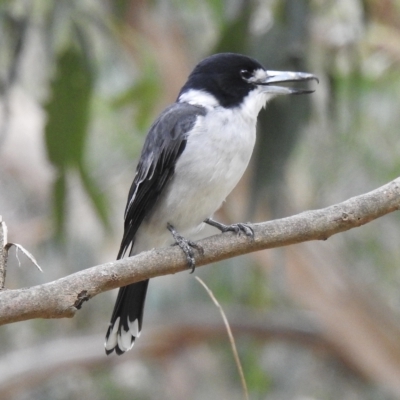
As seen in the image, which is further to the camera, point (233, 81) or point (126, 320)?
point (233, 81)

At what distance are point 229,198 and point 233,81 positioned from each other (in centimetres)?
170

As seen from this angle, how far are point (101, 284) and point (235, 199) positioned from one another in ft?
8.87

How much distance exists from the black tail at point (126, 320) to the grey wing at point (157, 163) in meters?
0.14

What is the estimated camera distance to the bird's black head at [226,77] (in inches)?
104

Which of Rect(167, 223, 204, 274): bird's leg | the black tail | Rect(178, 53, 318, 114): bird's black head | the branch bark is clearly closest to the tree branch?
the branch bark

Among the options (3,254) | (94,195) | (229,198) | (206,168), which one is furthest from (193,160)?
(229,198)

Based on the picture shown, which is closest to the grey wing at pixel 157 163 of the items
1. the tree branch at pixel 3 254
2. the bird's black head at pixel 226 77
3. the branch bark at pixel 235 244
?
the bird's black head at pixel 226 77

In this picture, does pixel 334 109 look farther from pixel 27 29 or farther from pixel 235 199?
pixel 27 29

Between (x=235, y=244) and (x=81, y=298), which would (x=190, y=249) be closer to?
(x=235, y=244)

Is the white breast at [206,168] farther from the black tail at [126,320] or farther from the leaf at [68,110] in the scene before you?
the leaf at [68,110]

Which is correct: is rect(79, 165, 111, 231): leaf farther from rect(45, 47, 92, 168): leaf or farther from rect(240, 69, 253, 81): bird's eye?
rect(240, 69, 253, 81): bird's eye

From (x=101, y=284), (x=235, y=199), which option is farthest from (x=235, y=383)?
(x=101, y=284)

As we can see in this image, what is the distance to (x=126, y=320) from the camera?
2.57 m

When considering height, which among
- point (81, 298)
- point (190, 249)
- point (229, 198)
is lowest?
point (229, 198)
